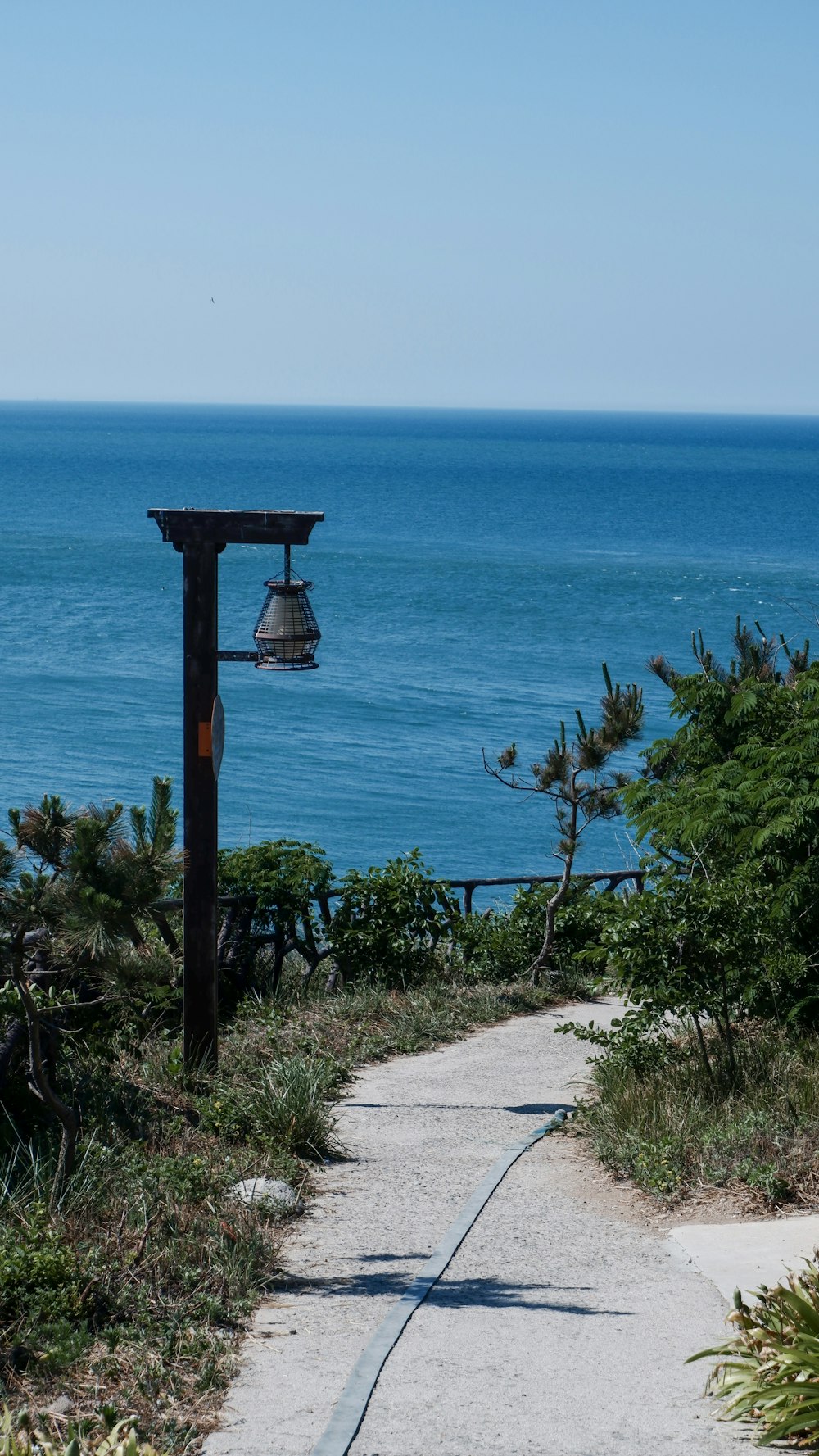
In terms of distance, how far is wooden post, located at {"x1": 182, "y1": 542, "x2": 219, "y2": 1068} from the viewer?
8812 mm

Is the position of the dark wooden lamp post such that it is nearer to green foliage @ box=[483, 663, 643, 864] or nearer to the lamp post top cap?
the lamp post top cap

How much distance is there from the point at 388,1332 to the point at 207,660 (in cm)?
444

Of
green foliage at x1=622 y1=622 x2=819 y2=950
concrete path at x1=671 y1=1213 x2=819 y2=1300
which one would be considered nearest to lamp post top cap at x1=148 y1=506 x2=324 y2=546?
green foliage at x1=622 y1=622 x2=819 y2=950

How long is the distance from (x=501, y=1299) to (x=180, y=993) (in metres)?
4.41

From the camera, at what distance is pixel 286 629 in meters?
8.38

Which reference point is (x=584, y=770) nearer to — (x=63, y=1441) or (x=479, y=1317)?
(x=479, y=1317)

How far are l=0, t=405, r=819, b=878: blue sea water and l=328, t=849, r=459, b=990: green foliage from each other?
1885 cm

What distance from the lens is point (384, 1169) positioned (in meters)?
7.87

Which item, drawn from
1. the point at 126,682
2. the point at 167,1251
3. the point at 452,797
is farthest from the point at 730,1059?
the point at 126,682

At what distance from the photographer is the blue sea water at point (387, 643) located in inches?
1411

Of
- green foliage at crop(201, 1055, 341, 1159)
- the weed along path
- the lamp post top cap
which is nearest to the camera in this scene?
the weed along path

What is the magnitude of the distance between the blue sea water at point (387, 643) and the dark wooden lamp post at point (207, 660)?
74.5ft

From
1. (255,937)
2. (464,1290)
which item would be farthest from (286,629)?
(255,937)

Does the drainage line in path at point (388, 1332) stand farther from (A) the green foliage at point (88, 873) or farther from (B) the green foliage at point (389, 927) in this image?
(B) the green foliage at point (389, 927)
